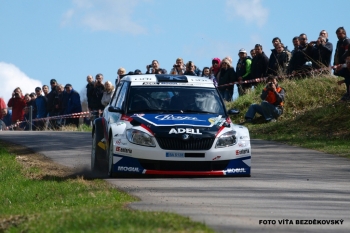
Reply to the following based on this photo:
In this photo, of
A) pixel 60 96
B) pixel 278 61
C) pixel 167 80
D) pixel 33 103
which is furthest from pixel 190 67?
pixel 167 80

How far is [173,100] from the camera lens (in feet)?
54.2

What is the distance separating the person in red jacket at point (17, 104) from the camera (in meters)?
37.7

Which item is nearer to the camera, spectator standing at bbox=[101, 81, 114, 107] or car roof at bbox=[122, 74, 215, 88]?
car roof at bbox=[122, 74, 215, 88]

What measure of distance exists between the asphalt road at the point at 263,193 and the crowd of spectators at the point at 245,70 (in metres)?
6.88

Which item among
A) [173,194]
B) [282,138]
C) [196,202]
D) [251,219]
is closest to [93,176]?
[173,194]

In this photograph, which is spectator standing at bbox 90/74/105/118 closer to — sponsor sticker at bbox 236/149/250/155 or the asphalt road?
the asphalt road

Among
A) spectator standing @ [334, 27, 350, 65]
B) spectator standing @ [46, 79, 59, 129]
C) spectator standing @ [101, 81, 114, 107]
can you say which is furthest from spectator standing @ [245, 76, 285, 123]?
spectator standing @ [46, 79, 59, 129]

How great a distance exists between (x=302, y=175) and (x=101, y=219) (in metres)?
7.84

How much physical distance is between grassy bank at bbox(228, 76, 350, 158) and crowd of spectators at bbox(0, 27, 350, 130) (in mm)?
503

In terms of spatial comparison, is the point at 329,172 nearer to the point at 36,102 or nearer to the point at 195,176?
the point at 195,176

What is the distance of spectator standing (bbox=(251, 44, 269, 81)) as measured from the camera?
2952cm

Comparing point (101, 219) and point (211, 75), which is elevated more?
point (211, 75)

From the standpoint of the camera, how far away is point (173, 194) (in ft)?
42.8

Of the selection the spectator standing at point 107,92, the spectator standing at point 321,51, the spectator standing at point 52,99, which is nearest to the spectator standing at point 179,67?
the spectator standing at point 107,92
